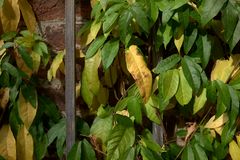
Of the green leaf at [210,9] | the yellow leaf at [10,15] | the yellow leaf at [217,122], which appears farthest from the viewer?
the yellow leaf at [10,15]

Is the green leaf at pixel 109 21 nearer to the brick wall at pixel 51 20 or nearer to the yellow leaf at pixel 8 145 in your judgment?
the brick wall at pixel 51 20

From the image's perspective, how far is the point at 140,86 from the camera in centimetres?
98

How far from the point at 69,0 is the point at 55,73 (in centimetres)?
18

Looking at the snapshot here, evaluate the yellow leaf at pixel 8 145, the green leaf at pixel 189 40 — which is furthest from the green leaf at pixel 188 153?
the yellow leaf at pixel 8 145

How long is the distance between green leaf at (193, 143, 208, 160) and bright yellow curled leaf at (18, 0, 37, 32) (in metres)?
0.50

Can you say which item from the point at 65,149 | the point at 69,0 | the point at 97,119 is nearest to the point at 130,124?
the point at 97,119

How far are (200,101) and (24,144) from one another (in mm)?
466

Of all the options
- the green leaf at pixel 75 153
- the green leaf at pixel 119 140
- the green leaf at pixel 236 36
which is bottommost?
the green leaf at pixel 75 153

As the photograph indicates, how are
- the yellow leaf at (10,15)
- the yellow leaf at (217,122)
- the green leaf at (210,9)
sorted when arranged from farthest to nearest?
the yellow leaf at (10,15) < the yellow leaf at (217,122) < the green leaf at (210,9)

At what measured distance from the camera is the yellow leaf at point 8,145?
113 centimetres

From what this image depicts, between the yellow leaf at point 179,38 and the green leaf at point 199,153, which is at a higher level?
the yellow leaf at point 179,38

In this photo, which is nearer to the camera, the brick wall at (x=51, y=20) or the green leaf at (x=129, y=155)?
the green leaf at (x=129, y=155)

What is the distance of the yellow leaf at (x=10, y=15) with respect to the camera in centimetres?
110

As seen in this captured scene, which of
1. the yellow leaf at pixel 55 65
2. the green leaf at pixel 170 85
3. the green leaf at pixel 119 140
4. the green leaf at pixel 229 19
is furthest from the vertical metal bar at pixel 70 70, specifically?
the green leaf at pixel 229 19
